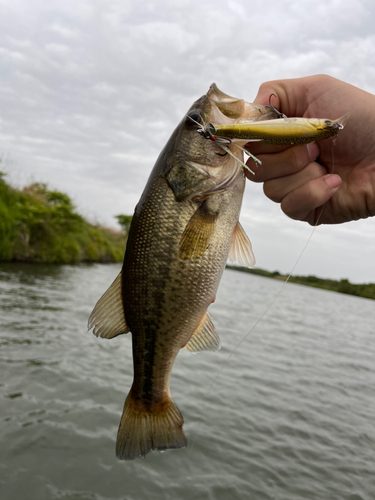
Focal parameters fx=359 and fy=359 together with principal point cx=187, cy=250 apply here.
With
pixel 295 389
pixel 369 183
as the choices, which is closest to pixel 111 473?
pixel 369 183

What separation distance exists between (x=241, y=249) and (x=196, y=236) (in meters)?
0.43

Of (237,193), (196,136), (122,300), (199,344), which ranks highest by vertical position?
(196,136)

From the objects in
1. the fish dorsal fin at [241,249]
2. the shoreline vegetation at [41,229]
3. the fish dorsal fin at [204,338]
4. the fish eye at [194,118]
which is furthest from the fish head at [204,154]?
the shoreline vegetation at [41,229]

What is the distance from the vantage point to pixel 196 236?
2082 millimetres

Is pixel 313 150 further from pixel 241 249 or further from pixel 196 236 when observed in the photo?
pixel 196 236

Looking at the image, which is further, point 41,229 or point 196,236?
point 41,229

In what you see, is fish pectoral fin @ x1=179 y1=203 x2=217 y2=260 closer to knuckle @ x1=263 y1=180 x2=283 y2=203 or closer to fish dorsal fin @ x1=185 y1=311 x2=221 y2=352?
fish dorsal fin @ x1=185 y1=311 x2=221 y2=352

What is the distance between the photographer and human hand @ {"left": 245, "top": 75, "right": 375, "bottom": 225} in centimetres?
236

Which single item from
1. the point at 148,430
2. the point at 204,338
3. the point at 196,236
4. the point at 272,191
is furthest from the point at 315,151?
the point at 148,430

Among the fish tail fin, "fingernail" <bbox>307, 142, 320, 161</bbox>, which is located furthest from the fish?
"fingernail" <bbox>307, 142, 320, 161</bbox>

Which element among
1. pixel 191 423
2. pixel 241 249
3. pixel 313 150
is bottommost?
pixel 191 423

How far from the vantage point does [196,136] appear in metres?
2.28

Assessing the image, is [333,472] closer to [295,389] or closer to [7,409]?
[295,389]

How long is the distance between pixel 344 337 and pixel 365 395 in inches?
329
